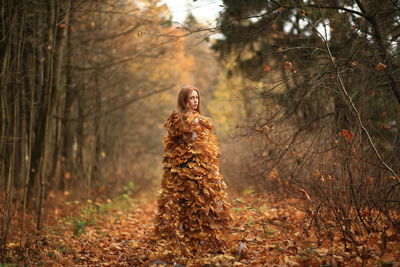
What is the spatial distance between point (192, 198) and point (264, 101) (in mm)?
2042

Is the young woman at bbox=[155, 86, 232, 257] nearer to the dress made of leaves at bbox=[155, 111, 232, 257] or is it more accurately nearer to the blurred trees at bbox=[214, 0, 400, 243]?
the dress made of leaves at bbox=[155, 111, 232, 257]

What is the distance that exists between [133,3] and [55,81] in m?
4.44

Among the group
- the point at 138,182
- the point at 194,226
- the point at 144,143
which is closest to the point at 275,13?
the point at 194,226

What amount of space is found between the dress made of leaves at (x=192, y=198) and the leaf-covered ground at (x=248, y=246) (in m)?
0.26

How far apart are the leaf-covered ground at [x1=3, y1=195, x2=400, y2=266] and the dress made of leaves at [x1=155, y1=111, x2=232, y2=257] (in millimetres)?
262

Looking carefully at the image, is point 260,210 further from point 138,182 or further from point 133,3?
point 138,182

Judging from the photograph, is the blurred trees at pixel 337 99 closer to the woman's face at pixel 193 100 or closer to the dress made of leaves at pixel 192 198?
the woman's face at pixel 193 100

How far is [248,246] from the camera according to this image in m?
5.05

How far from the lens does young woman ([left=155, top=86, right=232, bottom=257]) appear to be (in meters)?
4.77

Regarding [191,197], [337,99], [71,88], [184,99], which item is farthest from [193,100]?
[71,88]

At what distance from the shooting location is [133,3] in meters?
10.9

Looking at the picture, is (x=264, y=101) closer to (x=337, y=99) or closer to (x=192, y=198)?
(x=337, y=99)

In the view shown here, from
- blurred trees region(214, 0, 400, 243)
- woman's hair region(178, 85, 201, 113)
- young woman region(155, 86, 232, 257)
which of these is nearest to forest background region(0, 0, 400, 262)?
blurred trees region(214, 0, 400, 243)

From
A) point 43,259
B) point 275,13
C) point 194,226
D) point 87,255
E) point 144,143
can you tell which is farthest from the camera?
point 144,143
